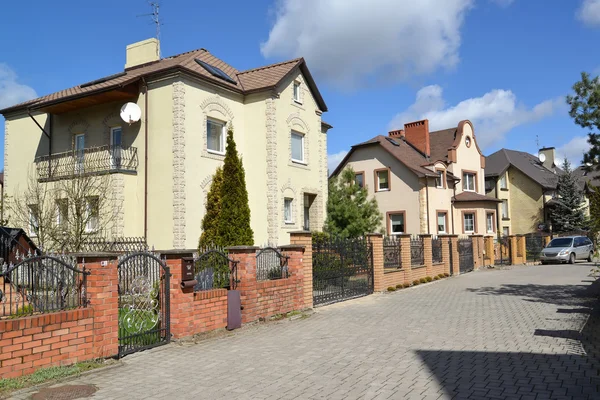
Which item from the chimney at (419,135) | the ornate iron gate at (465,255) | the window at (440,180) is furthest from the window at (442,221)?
the ornate iron gate at (465,255)

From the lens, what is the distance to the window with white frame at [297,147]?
71.4 ft

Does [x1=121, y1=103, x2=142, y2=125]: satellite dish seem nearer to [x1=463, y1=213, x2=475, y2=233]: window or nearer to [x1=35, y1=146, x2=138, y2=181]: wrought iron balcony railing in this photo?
[x1=35, y1=146, x2=138, y2=181]: wrought iron balcony railing

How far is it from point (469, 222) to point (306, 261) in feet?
85.4

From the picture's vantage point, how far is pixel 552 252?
96.2ft

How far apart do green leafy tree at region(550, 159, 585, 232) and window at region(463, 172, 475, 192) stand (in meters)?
8.89

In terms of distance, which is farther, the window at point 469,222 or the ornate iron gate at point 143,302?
the window at point 469,222

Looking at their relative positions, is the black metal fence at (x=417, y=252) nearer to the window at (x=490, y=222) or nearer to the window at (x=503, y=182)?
the window at (x=490, y=222)

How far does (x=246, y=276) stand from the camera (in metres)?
10.1

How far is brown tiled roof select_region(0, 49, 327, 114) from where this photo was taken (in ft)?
64.1

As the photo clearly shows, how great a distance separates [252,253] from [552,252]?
82.0ft

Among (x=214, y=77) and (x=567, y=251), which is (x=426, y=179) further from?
(x=214, y=77)

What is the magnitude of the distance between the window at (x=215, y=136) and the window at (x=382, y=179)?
16.4 meters

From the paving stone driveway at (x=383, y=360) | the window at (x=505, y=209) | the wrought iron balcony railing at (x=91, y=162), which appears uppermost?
the wrought iron balcony railing at (x=91, y=162)

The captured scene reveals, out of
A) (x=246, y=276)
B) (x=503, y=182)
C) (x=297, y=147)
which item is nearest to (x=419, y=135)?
(x=503, y=182)
